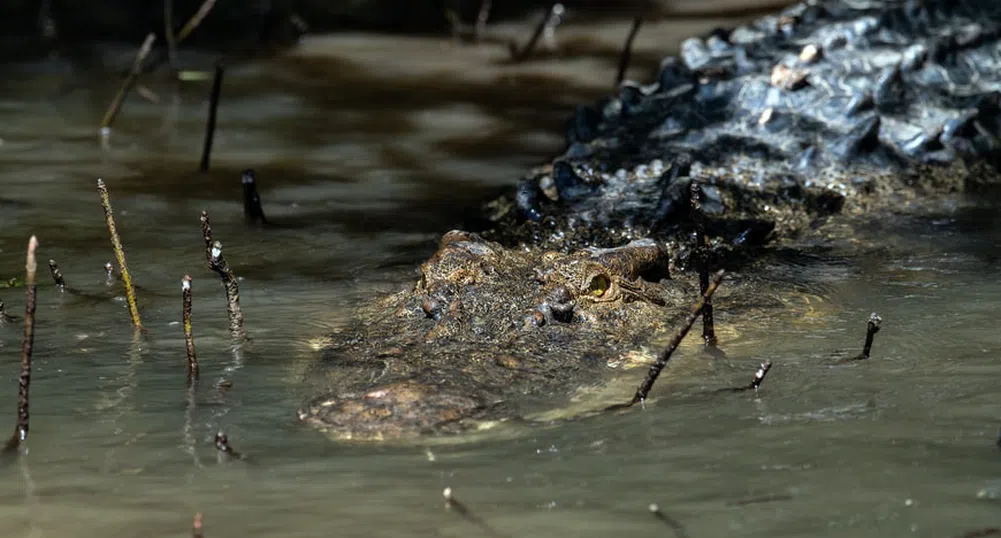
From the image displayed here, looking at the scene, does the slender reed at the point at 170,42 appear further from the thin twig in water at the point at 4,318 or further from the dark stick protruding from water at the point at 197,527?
the dark stick protruding from water at the point at 197,527

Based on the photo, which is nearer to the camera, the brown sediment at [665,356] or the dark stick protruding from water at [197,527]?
the dark stick protruding from water at [197,527]

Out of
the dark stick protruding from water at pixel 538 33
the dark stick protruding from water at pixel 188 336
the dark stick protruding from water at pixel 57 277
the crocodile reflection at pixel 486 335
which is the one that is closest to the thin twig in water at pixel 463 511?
the crocodile reflection at pixel 486 335

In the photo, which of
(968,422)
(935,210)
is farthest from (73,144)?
(968,422)

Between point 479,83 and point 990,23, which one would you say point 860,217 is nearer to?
point 990,23

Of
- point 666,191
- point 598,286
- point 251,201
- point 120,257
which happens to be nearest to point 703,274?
point 598,286

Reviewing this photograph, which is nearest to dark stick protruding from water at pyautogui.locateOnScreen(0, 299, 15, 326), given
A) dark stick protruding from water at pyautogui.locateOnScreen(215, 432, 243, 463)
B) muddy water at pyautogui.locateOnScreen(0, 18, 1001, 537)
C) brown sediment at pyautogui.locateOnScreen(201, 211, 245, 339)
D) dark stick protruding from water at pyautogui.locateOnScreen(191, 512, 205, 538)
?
muddy water at pyautogui.locateOnScreen(0, 18, 1001, 537)

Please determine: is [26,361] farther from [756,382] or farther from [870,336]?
[870,336]
